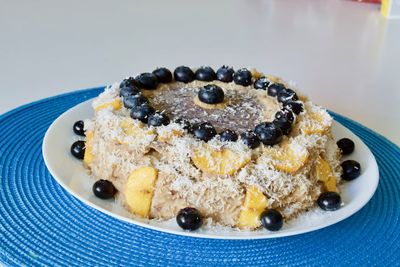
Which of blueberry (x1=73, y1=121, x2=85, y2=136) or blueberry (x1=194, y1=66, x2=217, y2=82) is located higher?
blueberry (x1=194, y1=66, x2=217, y2=82)

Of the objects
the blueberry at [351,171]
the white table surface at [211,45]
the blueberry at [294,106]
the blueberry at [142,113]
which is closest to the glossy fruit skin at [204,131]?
the blueberry at [142,113]

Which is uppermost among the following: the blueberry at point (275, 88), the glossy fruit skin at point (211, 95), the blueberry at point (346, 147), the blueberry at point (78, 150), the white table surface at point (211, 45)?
the glossy fruit skin at point (211, 95)

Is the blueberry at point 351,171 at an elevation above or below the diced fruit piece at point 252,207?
below

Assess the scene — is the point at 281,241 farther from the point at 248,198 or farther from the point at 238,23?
the point at 238,23

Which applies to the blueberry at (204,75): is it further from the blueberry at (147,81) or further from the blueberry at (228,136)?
the blueberry at (228,136)

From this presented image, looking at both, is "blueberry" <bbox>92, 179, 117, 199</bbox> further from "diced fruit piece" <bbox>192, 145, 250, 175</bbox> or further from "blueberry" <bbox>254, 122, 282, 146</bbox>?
"blueberry" <bbox>254, 122, 282, 146</bbox>

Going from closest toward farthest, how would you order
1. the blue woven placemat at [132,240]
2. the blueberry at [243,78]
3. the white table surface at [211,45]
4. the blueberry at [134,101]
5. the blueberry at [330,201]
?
the blue woven placemat at [132,240]
the blueberry at [330,201]
the blueberry at [134,101]
the blueberry at [243,78]
the white table surface at [211,45]

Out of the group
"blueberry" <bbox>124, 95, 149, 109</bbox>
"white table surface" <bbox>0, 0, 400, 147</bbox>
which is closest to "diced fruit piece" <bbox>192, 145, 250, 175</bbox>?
"blueberry" <bbox>124, 95, 149, 109</bbox>
